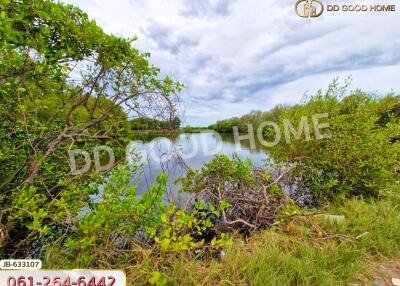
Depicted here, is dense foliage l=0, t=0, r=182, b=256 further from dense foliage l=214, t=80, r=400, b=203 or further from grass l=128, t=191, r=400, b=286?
dense foliage l=214, t=80, r=400, b=203

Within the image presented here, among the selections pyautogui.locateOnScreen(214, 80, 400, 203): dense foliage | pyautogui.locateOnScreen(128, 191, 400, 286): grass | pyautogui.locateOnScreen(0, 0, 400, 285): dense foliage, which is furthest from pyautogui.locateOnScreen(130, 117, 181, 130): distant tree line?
pyautogui.locateOnScreen(214, 80, 400, 203): dense foliage

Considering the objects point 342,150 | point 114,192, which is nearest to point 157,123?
point 114,192

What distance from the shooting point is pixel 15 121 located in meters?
2.60

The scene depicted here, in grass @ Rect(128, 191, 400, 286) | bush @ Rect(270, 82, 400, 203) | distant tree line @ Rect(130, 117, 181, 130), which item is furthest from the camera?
bush @ Rect(270, 82, 400, 203)

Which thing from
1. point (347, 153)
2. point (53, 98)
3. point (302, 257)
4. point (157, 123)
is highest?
point (53, 98)

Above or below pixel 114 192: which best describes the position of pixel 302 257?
below

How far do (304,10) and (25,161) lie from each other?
243 inches

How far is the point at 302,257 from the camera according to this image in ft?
7.70

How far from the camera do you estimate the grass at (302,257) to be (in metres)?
2.03

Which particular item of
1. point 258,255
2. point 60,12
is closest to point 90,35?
point 60,12

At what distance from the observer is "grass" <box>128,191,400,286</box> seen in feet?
6.65

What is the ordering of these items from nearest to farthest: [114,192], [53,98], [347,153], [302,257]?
[114,192] → [302,257] → [53,98] → [347,153]

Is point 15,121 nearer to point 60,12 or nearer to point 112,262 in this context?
point 60,12

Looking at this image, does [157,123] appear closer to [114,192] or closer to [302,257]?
[114,192]
